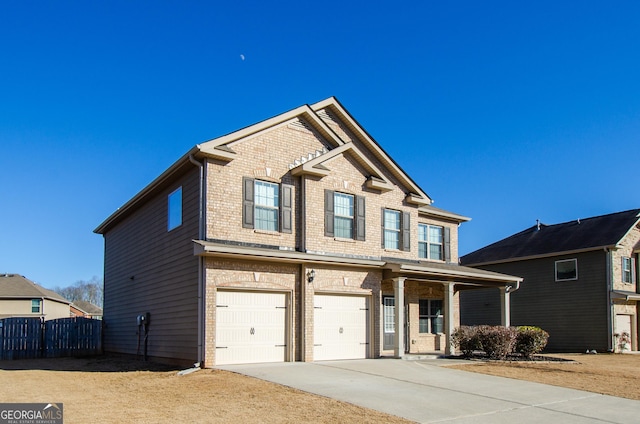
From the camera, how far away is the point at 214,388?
1219 centimetres

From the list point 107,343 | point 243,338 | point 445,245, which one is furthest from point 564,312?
point 107,343

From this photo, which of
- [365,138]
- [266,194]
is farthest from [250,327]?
[365,138]

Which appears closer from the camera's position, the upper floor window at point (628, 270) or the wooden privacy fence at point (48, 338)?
the wooden privacy fence at point (48, 338)

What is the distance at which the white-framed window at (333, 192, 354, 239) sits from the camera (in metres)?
19.0

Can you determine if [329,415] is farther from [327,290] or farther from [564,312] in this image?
[564,312]

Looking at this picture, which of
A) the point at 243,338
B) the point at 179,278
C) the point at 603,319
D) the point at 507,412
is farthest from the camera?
the point at 603,319

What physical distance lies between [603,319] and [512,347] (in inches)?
398

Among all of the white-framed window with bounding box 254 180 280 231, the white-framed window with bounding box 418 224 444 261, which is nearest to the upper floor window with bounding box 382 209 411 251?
the white-framed window with bounding box 418 224 444 261

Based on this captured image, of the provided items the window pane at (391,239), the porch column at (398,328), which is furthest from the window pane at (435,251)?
the porch column at (398,328)

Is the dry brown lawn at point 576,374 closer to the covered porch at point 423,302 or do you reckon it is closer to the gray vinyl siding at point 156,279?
the covered porch at point 423,302

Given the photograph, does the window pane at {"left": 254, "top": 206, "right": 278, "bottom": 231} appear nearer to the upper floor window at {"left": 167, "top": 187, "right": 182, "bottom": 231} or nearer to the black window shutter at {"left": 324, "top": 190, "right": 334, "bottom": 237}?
the black window shutter at {"left": 324, "top": 190, "right": 334, "bottom": 237}

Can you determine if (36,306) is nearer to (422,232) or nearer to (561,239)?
(422,232)

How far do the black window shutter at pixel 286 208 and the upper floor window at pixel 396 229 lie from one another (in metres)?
4.13

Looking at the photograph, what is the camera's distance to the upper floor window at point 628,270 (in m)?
28.6
